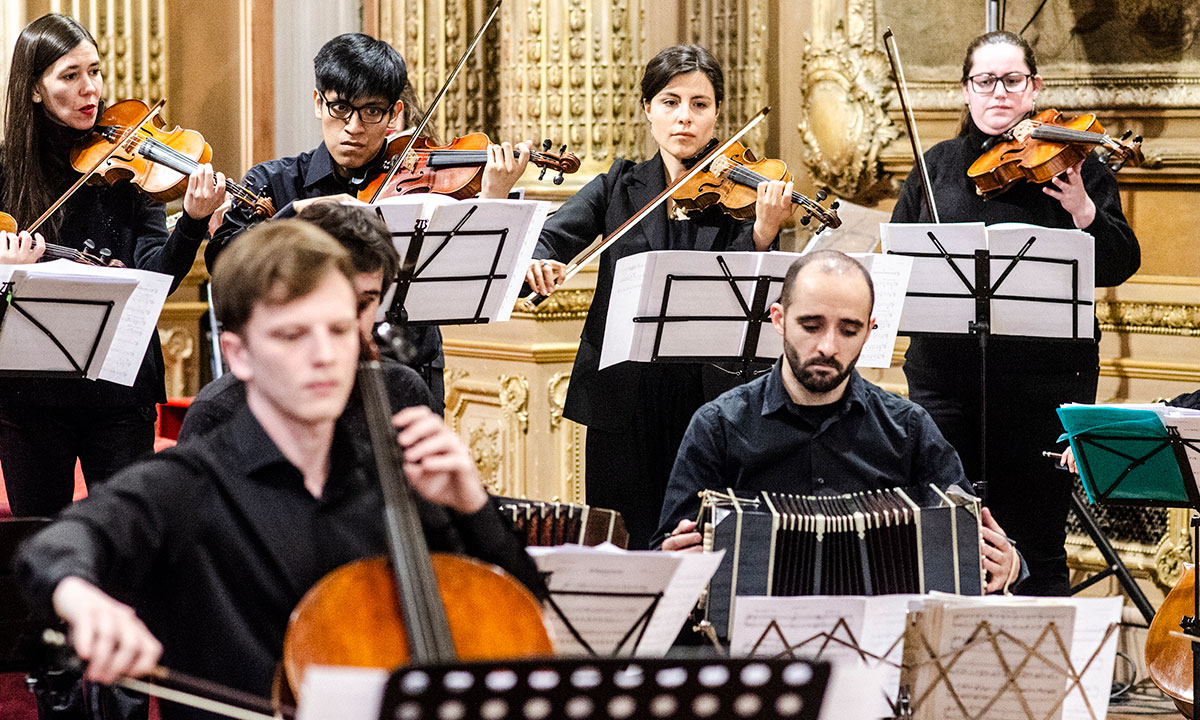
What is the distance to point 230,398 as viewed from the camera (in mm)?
2311

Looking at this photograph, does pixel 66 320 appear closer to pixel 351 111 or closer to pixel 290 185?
pixel 290 185

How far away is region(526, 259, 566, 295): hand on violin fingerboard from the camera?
141 inches

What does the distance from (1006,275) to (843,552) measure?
1.43m

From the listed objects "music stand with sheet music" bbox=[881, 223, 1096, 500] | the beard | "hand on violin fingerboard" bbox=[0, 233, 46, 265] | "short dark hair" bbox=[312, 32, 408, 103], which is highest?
"short dark hair" bbox=[312, 32, 408, 103]

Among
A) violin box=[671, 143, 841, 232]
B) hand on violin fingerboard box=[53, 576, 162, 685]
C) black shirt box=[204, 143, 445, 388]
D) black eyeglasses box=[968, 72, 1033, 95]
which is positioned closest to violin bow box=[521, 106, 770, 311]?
violin box=[671, 143, 841, 232]

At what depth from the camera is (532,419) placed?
5.20m

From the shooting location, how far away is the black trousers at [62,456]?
335 cm

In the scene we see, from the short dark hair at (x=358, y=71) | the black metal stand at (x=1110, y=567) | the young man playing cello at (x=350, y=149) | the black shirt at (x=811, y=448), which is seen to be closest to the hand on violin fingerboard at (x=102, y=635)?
the black shirt at (x=811, y=448)

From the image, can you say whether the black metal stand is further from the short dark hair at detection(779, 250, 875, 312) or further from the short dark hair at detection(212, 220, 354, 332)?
the short dark hair at detection(212, 220, 354, 332)

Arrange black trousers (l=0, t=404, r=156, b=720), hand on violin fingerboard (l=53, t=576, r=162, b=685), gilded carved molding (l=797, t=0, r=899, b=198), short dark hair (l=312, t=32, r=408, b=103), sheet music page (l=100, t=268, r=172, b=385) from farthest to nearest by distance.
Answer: gilded carved molding (l=797, t=0, r=899, b=198) → short dark hair (l=312, t=32, r=408, b=103) → black trousers (l=0, t=404, r=156, b=720) → sheet music page (l=100, t=268, r=172, b=385) → hand on violin fingerboard (l=53, t=576, r=162, b=685)

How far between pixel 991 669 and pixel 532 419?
3.01 meters

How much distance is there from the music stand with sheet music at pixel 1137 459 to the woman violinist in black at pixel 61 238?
6.49 feet

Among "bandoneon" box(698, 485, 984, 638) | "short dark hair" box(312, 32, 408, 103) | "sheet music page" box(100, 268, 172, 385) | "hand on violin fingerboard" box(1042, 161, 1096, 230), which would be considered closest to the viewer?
"bandoneon" box(698, 485, 984, 638)

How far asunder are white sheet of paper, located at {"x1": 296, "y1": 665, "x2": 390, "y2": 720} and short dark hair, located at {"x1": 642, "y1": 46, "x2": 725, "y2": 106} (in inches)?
101
